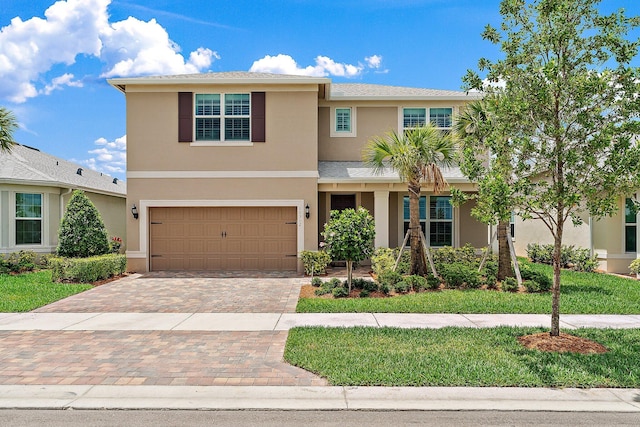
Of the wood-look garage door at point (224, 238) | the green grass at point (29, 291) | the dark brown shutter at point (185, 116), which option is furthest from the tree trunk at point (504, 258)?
the green grass at point (29, 291)

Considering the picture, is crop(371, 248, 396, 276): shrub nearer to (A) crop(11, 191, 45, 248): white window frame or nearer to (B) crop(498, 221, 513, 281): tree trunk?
(B) crop(498, 221, 513, 281): tree trunk

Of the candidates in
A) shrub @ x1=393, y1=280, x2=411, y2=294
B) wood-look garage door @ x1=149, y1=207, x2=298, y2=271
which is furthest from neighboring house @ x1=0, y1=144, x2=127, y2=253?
shrub @ x1=393, y1=280, x2=411, y2=294

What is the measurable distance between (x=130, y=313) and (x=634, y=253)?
15545mm

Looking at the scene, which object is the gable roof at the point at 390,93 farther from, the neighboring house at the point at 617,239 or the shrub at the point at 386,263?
the neighboring house at the point at 617,239

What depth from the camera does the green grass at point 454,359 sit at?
17.5ft

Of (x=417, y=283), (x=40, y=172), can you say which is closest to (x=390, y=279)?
(x=417, y=283)

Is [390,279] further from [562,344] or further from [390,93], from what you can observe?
[390,93]

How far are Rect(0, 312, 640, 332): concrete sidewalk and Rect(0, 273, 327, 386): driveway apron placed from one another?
0.30 meters

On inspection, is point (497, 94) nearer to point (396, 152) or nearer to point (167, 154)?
point (396, 152)

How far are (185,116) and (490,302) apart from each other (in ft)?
35.6

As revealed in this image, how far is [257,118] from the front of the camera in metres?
14.6

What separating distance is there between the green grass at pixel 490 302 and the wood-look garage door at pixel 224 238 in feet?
16.6

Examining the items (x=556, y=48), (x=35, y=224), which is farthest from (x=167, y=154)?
(x=556, y=48)

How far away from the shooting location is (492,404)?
4840 millimetres
